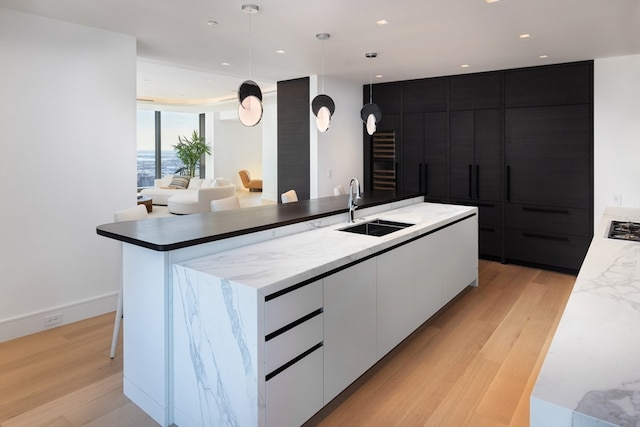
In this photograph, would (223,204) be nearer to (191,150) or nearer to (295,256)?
(295,256)

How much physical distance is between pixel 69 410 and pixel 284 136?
4788mm

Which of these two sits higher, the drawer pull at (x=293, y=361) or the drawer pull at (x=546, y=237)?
the drawer pull at (x=546, y=237)

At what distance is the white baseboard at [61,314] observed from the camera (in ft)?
10.7

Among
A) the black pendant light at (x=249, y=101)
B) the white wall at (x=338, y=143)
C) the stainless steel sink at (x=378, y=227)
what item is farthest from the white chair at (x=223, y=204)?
the white wall at (x=338, y=143)

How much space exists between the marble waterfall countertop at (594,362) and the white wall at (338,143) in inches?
181

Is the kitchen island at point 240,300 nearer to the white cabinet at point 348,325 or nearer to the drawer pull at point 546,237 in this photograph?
the white cabinet at point 348,325

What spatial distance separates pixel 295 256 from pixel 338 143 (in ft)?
13.9

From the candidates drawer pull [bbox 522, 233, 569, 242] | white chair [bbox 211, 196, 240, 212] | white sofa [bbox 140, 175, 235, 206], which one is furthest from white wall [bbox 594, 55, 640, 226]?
white sofa [bbox 140, 175, 235, 206]

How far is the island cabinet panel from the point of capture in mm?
5992

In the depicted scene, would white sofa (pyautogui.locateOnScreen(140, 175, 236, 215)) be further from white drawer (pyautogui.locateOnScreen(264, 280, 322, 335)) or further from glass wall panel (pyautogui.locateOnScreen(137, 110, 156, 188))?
white drawer (pyautogui.locateOnScreen(264, 280, 322, 335))

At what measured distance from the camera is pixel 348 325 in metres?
2.31

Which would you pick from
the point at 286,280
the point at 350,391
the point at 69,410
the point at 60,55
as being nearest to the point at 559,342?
the point at 286,280

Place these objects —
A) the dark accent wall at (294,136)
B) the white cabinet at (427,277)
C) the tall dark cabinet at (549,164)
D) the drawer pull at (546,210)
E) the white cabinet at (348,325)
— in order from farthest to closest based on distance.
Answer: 1. the dark accent wall at (294,136)
2. the drawer pull at (546,210)
3. the tall dark cabinet at (549,164)
4. the white cabinet at (427,277)
5. the white cabinet at (348,325)

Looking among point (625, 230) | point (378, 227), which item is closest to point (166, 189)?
point (378, 227)
